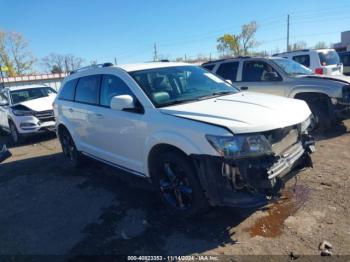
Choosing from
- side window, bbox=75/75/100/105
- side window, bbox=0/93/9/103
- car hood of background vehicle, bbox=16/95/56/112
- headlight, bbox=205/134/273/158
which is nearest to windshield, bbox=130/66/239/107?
side window, bbox=75/75/100/105

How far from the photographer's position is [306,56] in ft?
39.9

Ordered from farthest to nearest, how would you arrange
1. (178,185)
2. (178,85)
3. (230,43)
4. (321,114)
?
(230,43) → (321,114) → (178,85) → (178,185)

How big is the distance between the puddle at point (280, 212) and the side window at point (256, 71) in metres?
4.21

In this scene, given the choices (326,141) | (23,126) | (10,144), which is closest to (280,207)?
(326,141)

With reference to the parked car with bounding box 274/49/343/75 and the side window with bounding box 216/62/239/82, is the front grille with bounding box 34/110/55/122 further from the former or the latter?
the parked car with bounding box 274/49/343/75

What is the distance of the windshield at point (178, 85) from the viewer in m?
4.14

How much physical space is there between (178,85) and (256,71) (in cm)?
440

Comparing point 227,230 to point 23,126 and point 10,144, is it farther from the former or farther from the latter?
point 10,144

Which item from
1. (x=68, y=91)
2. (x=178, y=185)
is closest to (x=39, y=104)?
(x=68, y=91)

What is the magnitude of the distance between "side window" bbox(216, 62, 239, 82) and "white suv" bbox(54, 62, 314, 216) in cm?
373

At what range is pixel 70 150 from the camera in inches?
260

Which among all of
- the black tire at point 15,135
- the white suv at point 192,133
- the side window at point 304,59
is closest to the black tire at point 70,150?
the white suv at point 192,133

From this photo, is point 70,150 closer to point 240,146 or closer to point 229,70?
point 240,146

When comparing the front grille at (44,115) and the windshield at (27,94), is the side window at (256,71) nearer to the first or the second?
the front grille at (44,115)
